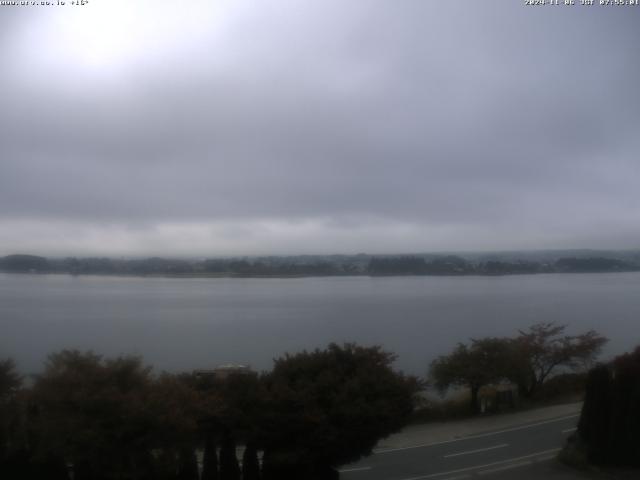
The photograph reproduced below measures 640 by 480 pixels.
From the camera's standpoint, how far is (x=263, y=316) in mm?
35875

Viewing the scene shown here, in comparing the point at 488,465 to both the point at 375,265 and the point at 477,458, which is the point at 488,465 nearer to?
the point at 477,458

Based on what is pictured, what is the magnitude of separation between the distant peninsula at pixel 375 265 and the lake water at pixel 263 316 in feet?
7.11

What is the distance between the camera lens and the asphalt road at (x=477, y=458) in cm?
1241

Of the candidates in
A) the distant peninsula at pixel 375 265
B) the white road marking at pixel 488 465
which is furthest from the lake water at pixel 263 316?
the white road marking at pixel 488 465

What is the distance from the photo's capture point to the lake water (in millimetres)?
24844

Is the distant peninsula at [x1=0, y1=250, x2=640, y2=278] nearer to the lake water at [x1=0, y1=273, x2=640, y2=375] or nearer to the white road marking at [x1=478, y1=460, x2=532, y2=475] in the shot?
the lake water at [x1=0, y1=273, x2=640, y2=375]

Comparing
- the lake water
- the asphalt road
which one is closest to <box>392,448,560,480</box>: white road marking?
the asphalt road

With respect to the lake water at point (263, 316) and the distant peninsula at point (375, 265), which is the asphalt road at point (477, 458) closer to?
the lake water at point (263, 316)

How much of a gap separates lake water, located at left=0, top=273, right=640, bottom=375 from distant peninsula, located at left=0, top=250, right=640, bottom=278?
217cm

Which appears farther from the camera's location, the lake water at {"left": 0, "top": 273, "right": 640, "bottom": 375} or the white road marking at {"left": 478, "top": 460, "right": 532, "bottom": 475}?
the lake water at {"left": 0, "top": 273, "right": 640, "bottom": 375}

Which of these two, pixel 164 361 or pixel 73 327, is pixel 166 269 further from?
pixel 164 361

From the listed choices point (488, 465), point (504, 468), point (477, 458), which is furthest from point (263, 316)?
point (504, 468)

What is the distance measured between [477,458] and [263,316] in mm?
23089

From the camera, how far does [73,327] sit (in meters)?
26.8
